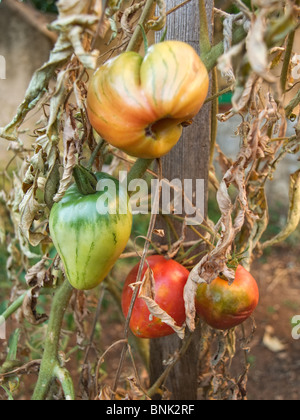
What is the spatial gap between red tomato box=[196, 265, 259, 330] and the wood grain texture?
0.18 meters

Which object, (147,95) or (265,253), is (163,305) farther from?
(265,253)

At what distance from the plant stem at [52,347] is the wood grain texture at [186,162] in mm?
264

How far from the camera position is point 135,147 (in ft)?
1.75

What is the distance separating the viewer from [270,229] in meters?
2.71

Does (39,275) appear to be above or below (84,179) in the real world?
below

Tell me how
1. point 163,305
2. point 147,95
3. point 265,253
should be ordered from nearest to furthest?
point 147,95
point 163,305
point 265,253

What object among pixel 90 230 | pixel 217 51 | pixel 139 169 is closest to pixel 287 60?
pixel 217 51

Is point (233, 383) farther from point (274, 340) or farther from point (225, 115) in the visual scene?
point (274, 340)

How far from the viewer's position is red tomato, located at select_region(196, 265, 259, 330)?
0.72 meters

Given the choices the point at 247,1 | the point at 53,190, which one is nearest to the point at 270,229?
the point at 247,1

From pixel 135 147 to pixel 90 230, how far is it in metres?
0.12

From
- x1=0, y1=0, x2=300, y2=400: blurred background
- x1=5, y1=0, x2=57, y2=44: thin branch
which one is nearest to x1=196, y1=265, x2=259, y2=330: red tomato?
x1=0, y1=0, x2=300, y2=400: blurred background

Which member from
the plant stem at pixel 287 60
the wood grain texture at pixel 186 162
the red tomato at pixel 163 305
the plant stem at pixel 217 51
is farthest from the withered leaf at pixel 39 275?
the plant stem at pixel 287 60

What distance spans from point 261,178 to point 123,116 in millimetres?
446
